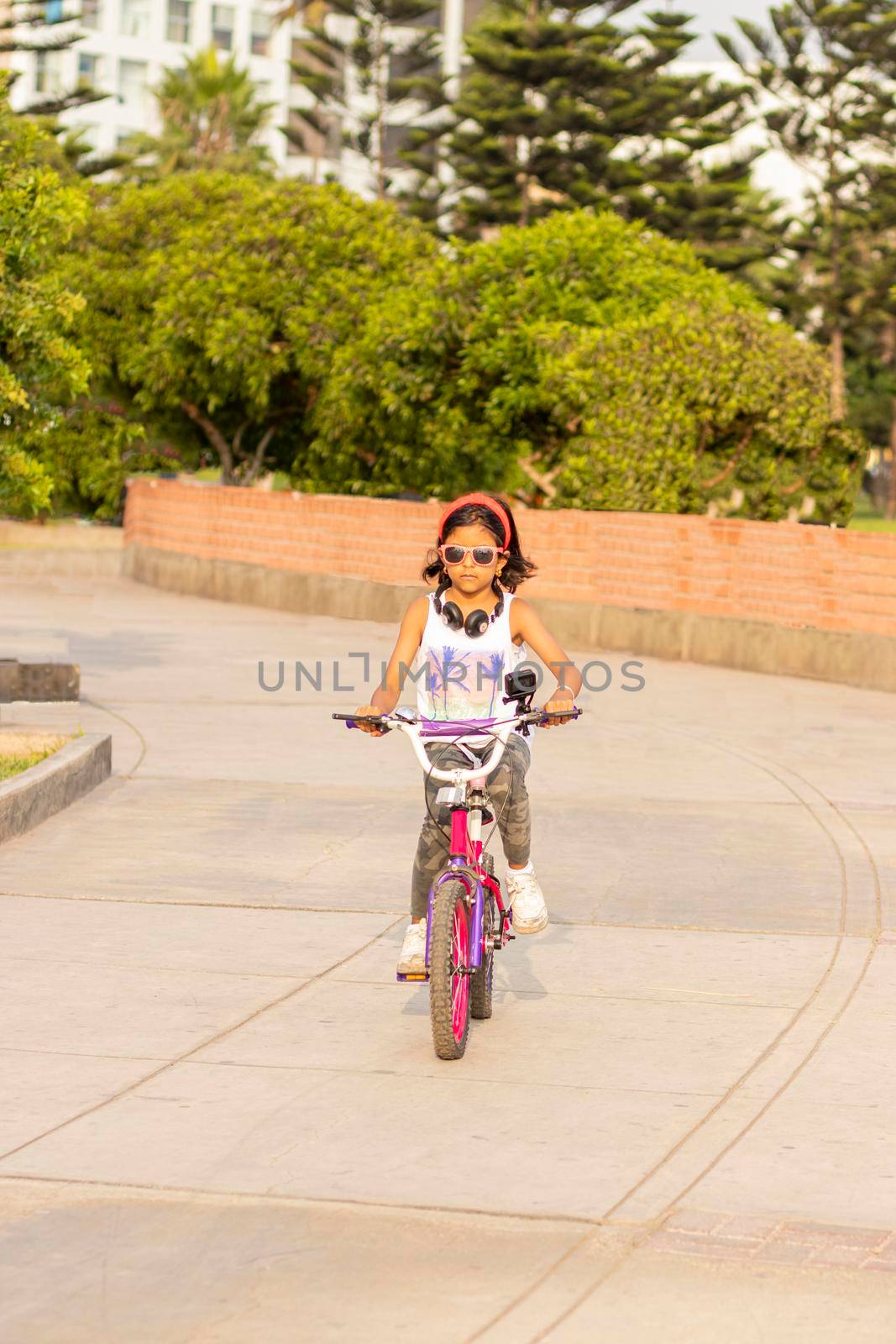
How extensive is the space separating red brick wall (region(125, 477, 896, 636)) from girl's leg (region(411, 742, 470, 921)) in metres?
15.2

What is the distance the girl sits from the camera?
7449 millimetres

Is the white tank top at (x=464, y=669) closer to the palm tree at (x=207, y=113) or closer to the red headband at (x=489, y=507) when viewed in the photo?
the red headband at (x=489, y=507)

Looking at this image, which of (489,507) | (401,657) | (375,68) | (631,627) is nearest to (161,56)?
(375,68)

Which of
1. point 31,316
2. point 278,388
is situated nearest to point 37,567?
point 278,388

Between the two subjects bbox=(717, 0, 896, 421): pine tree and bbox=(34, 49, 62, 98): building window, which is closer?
bbox=(717, 0, 896, 421): pine tree

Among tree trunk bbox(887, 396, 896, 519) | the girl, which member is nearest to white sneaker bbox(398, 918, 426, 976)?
the girl

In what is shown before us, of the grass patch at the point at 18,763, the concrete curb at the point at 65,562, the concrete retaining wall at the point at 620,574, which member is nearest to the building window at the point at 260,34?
the concrete curb at the point at 65,562

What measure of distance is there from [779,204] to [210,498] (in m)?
43.5

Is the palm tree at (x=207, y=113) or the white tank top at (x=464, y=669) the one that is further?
the palm tree at (x=207, y=113)

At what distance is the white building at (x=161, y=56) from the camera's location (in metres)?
106

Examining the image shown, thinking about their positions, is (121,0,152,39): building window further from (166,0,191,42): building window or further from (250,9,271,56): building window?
(250,9,271,56): building window

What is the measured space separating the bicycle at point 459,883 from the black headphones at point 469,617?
0.99 ft

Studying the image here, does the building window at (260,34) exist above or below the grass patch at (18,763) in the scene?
above

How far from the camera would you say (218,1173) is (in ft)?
19.4
